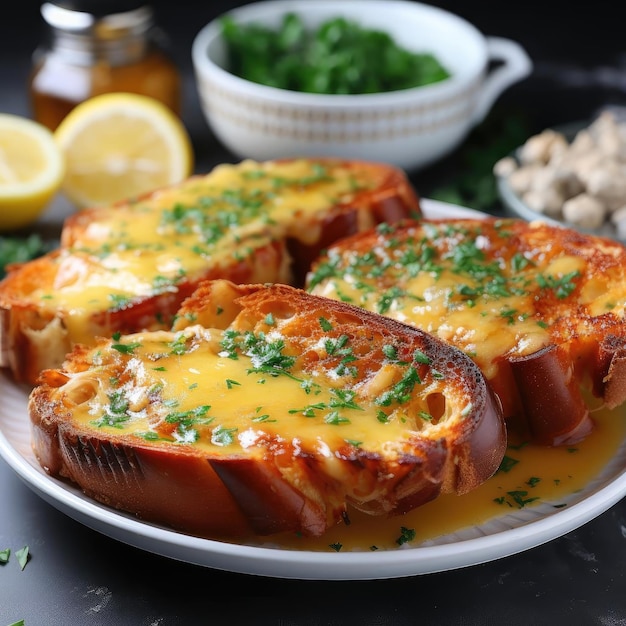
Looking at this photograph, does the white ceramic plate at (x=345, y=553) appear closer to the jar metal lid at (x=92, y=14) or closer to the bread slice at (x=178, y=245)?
the bread slice at (x=178, y=245)

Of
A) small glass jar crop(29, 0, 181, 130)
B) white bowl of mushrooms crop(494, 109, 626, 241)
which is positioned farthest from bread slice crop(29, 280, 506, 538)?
small glass jar crop(29, 0, 181, 130)

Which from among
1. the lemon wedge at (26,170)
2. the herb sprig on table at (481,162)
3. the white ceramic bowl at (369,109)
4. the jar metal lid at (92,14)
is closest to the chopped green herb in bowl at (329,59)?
the white ceramic bowl at (369,109)

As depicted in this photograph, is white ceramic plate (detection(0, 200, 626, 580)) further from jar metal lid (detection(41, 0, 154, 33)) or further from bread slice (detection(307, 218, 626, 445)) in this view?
jar metal lid (detection(41, 0, 154, 33))

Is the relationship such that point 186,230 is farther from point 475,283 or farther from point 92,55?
point 92,55

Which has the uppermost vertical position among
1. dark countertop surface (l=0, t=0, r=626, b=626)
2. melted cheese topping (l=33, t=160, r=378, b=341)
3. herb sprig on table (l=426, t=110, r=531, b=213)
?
melted cheese topping (l=33, t=160, r=378, b=341)

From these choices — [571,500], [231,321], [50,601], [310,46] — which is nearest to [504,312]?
[571,500]

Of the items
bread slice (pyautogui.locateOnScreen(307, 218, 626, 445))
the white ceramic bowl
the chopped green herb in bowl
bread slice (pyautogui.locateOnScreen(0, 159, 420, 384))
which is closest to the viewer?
bread slice (pyautogui.locateOnScreen(307, 218, 626, 445))

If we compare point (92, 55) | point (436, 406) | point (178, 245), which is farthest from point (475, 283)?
point (92, 55)
